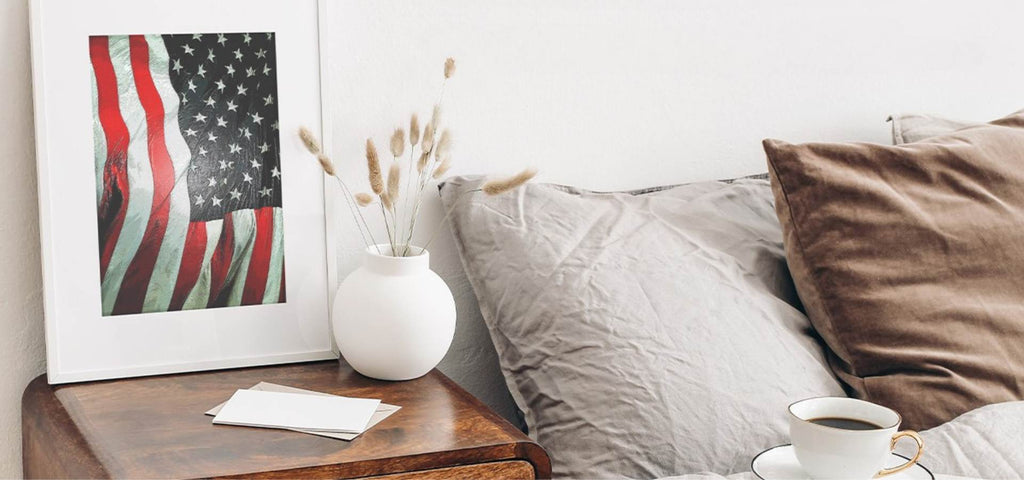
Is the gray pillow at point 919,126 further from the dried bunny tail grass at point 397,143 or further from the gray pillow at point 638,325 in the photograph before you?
the dried bunny tail grass at point 397,143

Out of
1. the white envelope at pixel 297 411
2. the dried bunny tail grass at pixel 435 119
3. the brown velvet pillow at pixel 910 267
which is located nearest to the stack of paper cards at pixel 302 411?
the white envelope at pixel 297 411

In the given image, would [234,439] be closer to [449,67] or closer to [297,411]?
[297,411]

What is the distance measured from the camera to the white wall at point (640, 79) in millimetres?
1420

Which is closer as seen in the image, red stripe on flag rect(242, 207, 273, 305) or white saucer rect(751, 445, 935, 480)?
white saucer rect(751, 445, 935, 480)

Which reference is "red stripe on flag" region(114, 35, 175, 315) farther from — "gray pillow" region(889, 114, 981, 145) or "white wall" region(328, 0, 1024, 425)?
"gray pillow" region(889, 114, 981, 145)

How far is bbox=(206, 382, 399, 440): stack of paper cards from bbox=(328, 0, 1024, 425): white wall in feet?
1.00

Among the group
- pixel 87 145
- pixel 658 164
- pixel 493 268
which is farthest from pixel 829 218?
pixel 87 145

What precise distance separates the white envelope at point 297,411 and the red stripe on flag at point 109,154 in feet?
0.81

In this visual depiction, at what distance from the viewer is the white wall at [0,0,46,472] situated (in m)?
1.23

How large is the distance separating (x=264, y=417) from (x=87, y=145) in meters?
0.39

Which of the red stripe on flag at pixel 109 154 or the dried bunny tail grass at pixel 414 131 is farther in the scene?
the dried bunny tail grass at pixel 414 131

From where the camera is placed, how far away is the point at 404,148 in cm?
139

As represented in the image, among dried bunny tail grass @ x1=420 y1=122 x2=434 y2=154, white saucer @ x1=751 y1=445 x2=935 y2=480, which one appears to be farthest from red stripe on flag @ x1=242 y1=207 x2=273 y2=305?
white saucer @ x1=751 y1=445 x2=935 y2=480

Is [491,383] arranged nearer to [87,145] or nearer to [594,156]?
[594,156]
